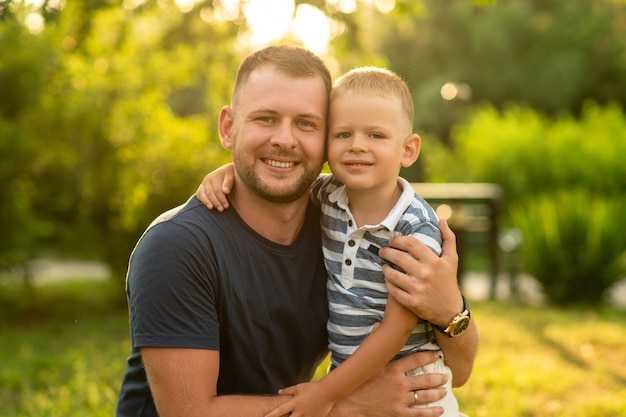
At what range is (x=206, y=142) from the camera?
9148mm

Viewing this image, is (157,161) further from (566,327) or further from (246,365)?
(246,365)

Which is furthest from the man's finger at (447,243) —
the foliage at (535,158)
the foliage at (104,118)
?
the foliage at (535,158)

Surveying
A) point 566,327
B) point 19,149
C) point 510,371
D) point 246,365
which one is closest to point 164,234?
point 246,365

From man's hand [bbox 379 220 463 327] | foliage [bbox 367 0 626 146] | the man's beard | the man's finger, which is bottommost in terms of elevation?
man's hand [bbox 379 220 463 327]

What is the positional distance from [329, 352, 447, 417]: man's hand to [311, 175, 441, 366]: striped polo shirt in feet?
0.42

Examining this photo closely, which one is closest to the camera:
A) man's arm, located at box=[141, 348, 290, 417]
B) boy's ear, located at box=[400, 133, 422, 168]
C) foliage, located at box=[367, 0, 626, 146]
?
man's arm, located at box=[141, 348, 290, 417]

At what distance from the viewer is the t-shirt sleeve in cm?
243

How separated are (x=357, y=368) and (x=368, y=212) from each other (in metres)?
0.61

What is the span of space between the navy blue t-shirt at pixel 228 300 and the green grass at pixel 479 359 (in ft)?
7.66

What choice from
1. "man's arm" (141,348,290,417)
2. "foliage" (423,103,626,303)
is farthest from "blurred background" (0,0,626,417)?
"foliage" (423,103,626,303)

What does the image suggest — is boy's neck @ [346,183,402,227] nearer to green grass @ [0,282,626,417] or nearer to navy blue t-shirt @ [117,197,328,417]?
navy blue t-shirt @ [117,197,328,417]

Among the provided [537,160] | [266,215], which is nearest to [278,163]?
[266,215]

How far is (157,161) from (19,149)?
4.82 feet

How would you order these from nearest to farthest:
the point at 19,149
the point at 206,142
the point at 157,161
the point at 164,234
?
1. the point at 164,234
2. the point at 19,149
3. the point at 157,161
4. the point at 206,142
